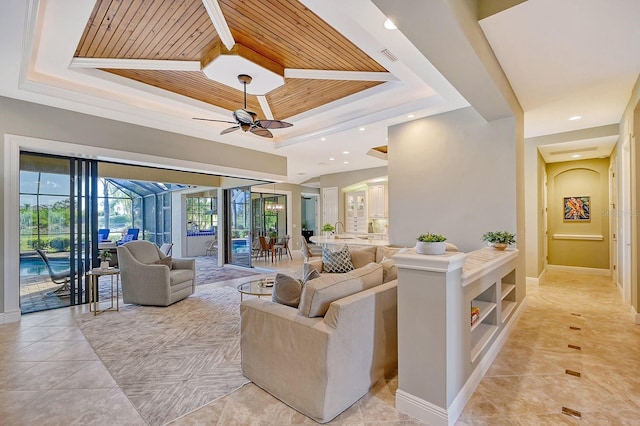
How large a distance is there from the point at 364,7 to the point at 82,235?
5.36 metres

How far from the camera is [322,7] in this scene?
2.43m

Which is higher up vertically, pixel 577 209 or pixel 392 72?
pixel 392 72

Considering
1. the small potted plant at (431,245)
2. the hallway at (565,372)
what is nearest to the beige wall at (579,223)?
the hallway at (565,372)

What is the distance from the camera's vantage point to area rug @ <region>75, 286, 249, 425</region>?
7.47ft

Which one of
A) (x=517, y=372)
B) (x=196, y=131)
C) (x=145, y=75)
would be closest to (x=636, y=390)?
(x=517, y=372)

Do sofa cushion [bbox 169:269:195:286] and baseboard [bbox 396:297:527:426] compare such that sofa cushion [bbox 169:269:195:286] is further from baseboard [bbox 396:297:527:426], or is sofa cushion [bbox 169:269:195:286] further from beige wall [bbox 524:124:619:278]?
beige wall [bbox 524:124:619:278]

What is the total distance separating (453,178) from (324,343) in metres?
3.48

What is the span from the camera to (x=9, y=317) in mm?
3906

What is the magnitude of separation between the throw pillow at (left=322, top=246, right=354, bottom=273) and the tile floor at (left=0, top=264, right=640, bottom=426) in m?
2.12

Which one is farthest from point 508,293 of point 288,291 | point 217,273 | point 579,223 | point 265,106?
point 217,273

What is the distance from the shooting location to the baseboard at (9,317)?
3.86 m

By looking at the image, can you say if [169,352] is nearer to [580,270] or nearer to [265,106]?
[265,106]

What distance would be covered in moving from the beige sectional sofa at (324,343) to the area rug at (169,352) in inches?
16.1

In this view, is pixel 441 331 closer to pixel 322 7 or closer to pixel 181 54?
pixel 322 7
